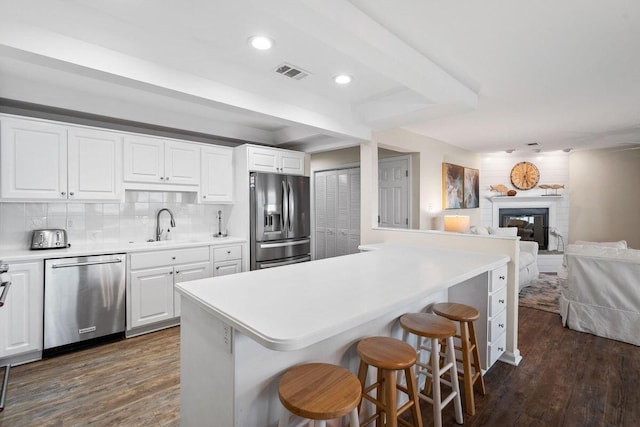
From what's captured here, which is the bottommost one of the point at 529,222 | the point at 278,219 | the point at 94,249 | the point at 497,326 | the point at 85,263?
the point at 497,326

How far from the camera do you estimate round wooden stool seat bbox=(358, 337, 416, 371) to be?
1378mm

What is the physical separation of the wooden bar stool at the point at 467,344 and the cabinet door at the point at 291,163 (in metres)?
2.68

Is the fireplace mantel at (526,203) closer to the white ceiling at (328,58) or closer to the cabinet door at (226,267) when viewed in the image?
the white ceiling at (328,58)

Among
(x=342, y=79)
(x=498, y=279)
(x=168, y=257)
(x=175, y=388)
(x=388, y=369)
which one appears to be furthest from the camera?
(x=168, y=257)

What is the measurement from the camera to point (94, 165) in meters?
2.93

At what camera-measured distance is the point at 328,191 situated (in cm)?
562

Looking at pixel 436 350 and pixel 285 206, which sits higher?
pixel 285 206

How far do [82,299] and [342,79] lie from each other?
2.96 metres

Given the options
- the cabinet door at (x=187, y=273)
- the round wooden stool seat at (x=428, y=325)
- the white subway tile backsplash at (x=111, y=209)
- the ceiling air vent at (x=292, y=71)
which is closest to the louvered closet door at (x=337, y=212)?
the cabinet door at (x=187, y=273)

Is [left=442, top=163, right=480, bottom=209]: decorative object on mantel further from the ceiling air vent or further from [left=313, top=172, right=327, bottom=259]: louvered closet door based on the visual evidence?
the ceiling air vent

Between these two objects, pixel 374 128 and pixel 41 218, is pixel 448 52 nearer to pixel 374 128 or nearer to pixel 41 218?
pixel 374 128

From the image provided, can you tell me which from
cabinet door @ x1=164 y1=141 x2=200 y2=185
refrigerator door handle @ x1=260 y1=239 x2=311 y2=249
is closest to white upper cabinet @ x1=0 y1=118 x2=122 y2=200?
cabinet door @ x1=164 y1=141 x2=200 y2=185

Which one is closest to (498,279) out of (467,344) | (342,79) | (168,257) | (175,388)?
(467,344)

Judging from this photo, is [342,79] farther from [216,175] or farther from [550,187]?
[550,187]
